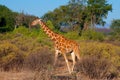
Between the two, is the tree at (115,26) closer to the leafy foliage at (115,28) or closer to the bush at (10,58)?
the leafy foliage at (115,28)

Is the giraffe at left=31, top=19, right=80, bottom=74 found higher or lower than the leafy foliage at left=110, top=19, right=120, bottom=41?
higher

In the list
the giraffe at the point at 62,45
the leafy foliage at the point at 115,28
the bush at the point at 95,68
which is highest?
the giraffe at the point at 62,45

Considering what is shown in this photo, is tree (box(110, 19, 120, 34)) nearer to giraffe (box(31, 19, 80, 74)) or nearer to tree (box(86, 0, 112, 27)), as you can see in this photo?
tree (box(86, 0, 112, 27))

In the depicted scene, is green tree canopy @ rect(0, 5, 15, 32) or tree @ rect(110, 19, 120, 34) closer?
green tree canopy @ rect(0, 5, 15, 32)

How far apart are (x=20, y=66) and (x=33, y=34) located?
1027 inches

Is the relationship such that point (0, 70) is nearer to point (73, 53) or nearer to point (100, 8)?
point (73, 53)

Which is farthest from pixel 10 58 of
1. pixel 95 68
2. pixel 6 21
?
pixel 6 21

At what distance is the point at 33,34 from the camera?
139 feet

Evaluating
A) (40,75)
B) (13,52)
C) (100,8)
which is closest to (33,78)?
(40,75)

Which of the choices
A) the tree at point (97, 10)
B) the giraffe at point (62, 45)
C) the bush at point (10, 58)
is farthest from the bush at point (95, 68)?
the tree at point (97, 10)

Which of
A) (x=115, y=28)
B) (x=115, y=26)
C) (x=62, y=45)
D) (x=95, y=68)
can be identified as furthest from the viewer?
(x=115, y=26)

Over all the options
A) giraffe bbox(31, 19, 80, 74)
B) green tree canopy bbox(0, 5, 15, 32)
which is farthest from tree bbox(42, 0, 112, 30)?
giraffe bbox(31, 19, 80, 74)

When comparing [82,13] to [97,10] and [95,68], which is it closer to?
[97,10]

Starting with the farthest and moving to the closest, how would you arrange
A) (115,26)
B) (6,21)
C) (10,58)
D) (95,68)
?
(115,26) < (6,21) < (10,58) < (95,68)
